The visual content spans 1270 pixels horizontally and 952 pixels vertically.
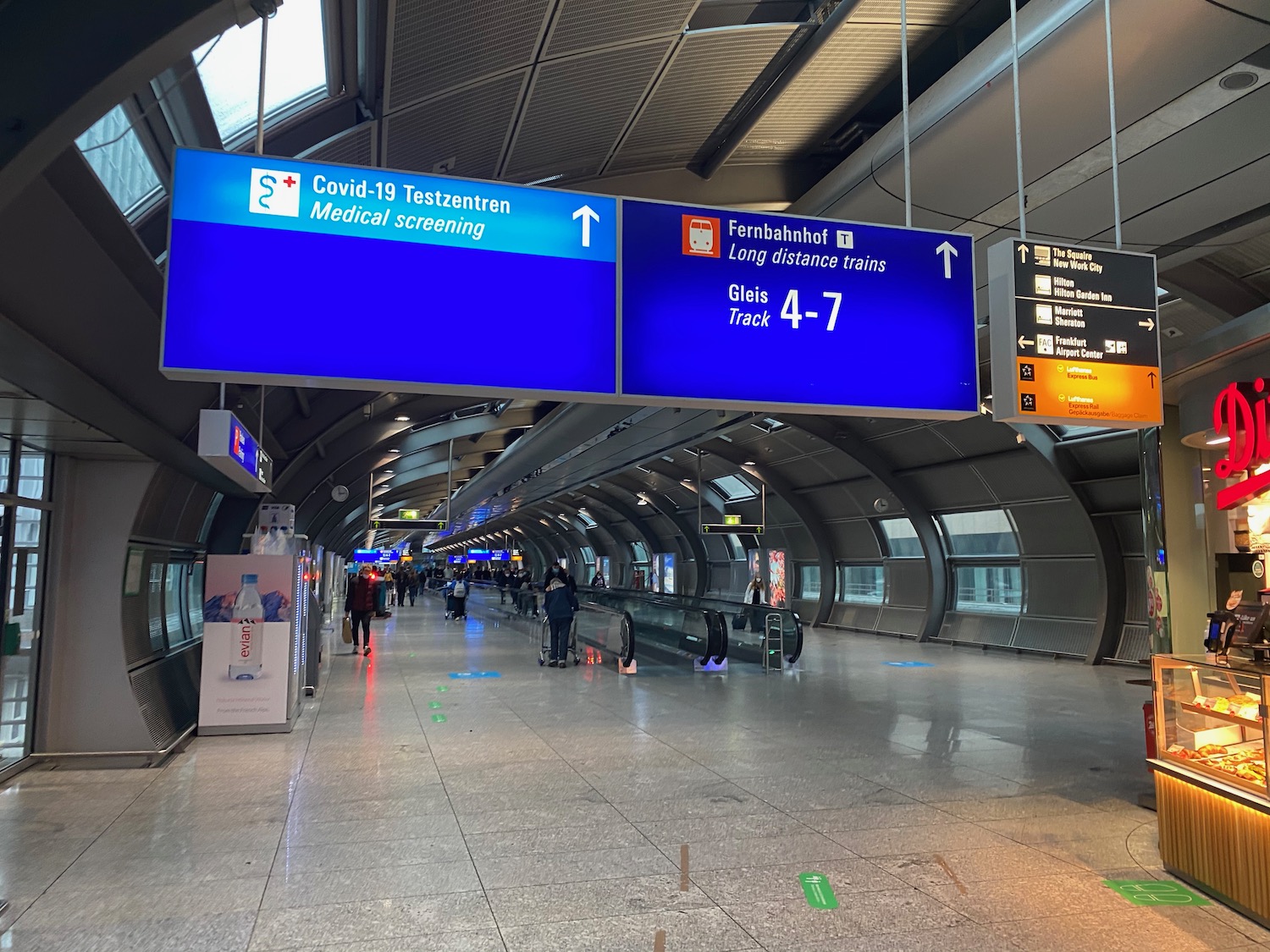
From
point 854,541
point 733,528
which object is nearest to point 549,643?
point 733,528

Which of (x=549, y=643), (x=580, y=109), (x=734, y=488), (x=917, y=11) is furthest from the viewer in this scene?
(x=734, y=488)

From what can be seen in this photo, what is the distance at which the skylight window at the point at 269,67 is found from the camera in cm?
451

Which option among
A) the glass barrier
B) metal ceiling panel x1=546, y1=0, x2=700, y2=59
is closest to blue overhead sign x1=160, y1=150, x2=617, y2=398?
metal ceiling panel x1=546, y1=0, x2=700, y2=59

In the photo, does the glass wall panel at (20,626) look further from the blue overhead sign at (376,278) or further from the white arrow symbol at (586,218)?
the white arrow symbol at (586,218)

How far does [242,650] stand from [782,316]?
7439 mm

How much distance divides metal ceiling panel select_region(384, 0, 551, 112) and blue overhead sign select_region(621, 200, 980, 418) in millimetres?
1223

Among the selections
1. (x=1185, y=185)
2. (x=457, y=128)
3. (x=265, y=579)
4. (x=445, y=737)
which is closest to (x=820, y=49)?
(x=457, y=128)

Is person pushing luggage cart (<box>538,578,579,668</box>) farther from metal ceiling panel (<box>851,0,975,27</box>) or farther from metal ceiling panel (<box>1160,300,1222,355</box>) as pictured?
metal ceiling panel (<box>851,0,975,27</box>)

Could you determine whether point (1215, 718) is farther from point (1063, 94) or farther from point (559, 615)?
point (559, 615)

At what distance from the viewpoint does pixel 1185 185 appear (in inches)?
251

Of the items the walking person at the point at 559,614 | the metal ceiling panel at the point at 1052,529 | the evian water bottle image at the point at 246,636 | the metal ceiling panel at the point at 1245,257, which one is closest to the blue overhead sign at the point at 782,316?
the metal ceiling panel at the point at 1245,257

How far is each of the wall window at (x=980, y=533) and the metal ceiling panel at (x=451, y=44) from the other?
623 inches

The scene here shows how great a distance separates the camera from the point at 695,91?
5.93 m

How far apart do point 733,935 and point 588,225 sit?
3.48m
